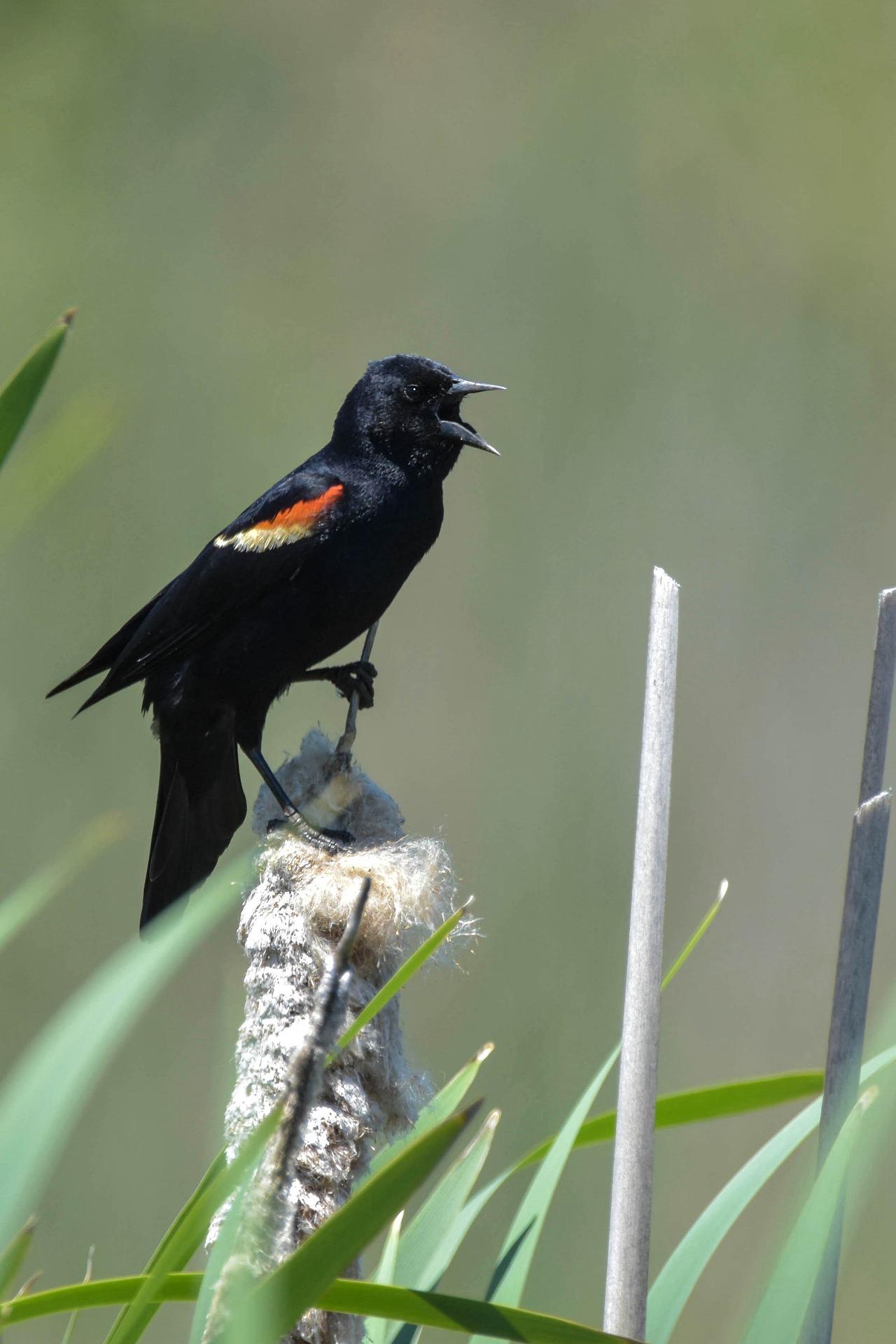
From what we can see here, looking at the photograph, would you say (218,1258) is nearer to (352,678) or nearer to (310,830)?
(310,830)

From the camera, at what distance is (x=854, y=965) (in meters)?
0.56

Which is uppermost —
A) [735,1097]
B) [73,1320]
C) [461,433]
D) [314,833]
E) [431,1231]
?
[461,433]

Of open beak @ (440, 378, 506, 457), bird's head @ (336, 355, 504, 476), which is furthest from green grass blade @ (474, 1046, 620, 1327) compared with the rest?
bird's head @ (336, 355, 504, 476)

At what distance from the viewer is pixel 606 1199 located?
2.99m

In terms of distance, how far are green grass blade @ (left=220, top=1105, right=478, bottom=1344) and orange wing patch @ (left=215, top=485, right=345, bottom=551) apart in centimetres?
109

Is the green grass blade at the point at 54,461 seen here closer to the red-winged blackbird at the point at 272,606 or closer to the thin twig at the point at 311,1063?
the thin twig at the point at 311,1063

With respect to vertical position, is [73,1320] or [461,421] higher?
[461,421]

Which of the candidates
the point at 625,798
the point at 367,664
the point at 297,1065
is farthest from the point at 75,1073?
the point at 625,798

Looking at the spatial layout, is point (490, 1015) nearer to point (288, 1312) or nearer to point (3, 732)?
point (3, 732)

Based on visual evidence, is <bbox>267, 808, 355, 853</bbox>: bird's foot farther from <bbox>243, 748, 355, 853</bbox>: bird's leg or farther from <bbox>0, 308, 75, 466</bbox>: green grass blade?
<bbox>0, 308, 75, 466</bbox>: green grass blade

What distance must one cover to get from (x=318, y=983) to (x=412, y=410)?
0.92 meters

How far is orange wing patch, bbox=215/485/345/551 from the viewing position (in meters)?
1.43

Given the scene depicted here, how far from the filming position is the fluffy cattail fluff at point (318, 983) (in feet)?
2.10

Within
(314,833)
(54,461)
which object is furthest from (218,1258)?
(314,833)
